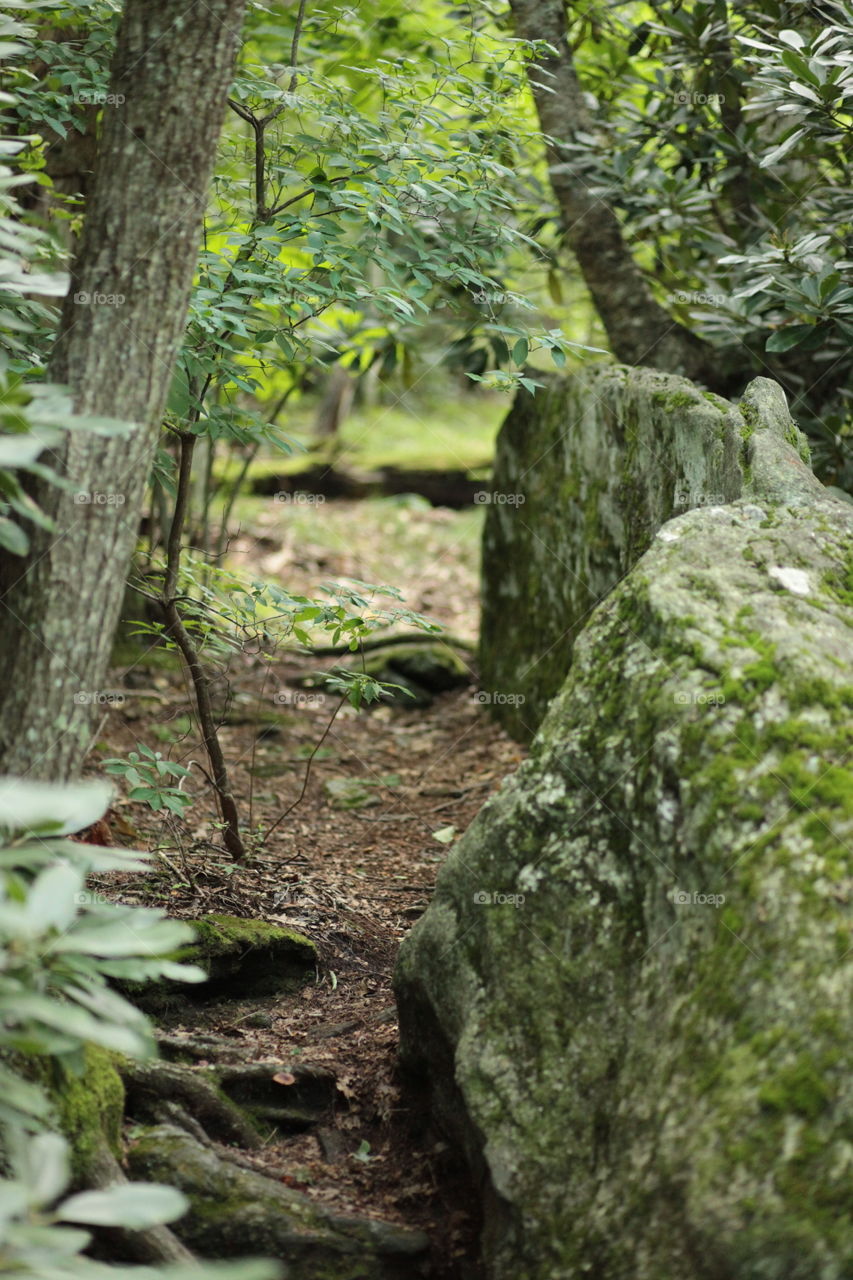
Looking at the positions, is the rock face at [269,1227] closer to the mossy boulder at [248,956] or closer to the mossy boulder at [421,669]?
the mossy boulder at [248,956]

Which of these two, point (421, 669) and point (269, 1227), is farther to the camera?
point (421, 669)

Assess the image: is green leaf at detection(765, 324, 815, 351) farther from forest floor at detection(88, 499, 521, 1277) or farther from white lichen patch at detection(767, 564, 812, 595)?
forest floor at detection(88, 499, 521, 1277)

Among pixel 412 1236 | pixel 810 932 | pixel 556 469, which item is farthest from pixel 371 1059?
pixel 556 469

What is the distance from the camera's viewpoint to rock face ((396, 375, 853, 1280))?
5.64 feet

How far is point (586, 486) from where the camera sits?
4.87m

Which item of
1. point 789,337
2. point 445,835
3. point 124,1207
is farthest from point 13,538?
point 789,337

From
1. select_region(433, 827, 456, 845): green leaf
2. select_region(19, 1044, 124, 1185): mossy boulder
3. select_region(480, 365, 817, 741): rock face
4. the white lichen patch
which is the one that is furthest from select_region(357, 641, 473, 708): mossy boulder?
select_region(19, 1044, 124, 1185): mossy boulder

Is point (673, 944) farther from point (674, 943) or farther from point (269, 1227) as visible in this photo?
point (269, 1227)

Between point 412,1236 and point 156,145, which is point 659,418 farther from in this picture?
point 412,1236

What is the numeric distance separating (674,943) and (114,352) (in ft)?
5.09

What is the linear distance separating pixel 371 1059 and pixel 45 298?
3.33 metres

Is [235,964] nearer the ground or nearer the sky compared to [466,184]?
nearer the ground

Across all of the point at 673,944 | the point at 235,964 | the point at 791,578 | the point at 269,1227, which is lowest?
the point at 269,1227

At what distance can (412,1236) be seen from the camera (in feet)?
7.36
